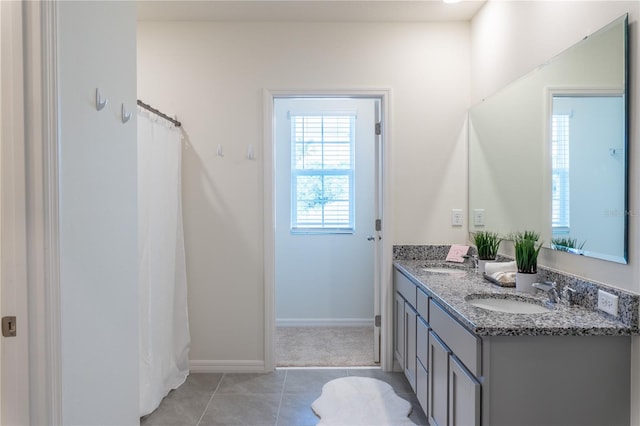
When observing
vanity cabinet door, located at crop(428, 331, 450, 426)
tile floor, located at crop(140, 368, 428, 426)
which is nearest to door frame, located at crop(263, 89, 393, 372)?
tile floor, located at crop(140, 368, 428, 426)

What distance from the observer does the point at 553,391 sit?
4.69ft

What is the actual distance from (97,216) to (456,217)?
2492 mm

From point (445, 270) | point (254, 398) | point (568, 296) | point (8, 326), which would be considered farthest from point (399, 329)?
point (8, 326)

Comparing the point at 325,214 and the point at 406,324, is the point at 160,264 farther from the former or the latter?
the point at 325,214

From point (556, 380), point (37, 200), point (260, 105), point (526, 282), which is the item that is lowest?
point (556, 380)

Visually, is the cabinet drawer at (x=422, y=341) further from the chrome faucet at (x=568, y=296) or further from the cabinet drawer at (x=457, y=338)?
the chrome faucet at (x=568, y=296)

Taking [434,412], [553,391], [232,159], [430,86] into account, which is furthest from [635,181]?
[232,159]

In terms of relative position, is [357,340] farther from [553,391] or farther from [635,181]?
[635,181]

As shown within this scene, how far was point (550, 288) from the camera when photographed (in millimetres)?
1827

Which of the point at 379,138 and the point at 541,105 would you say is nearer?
the point at 541,105

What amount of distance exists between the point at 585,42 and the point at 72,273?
2.18 m

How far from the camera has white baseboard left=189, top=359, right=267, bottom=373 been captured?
10.1 feet

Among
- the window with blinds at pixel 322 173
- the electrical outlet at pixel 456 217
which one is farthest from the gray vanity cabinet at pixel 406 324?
the window with blinds at pixel 322 173

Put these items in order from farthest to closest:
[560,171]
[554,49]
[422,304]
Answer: [422,304] → [554,49] → [560,171]
